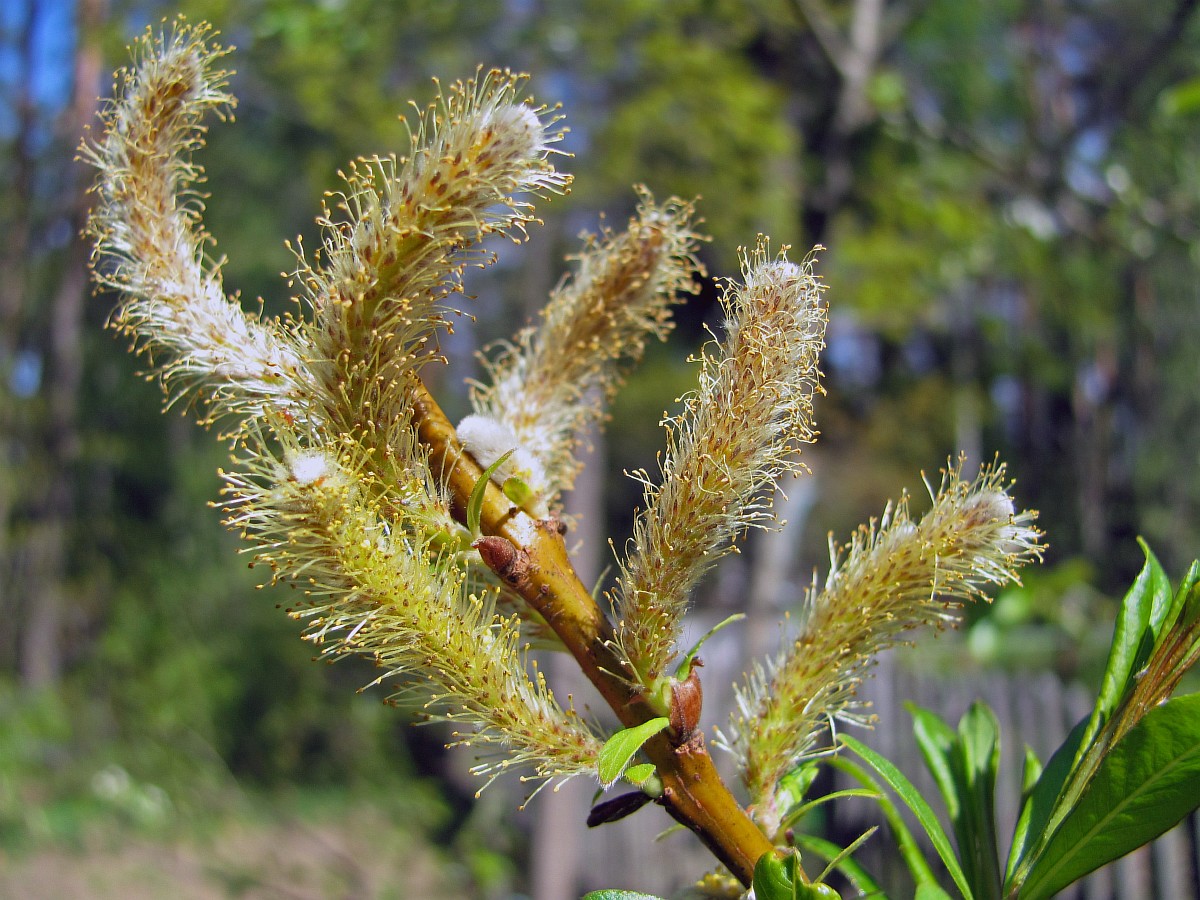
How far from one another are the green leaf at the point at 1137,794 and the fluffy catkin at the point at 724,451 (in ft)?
1.22

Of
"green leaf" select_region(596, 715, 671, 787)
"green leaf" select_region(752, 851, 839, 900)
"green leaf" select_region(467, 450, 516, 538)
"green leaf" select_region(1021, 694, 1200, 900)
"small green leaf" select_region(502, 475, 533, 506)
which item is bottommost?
"green leaf" select_region(752, 851, 839, 900)

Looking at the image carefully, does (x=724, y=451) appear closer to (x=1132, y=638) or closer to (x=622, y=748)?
(x=622, y=748)

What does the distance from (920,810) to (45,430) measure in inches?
470

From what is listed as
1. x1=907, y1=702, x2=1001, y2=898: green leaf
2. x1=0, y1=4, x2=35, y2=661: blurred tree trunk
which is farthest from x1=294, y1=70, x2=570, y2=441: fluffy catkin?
x1=0, y1=4, x2=35, y2=661: blurred tree trunk

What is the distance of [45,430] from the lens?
1084 cm

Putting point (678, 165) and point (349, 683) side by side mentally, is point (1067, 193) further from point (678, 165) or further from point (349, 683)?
point (349, 683)

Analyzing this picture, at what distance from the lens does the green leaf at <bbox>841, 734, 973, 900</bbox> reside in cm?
88

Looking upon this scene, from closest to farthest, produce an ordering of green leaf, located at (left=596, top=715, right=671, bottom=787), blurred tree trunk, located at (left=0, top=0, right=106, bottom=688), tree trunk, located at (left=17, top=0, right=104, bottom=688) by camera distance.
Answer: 1. green leaf, located at (left=596, top=715, right=671, bottom=787)
2. blurred tree trunk, located at (left=0, top=0, right=106, bottom=688)
3. tree trunk, located at (left=17, top=0, right=104, bottom=688)

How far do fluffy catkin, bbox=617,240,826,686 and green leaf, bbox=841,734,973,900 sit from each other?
0.76 ft

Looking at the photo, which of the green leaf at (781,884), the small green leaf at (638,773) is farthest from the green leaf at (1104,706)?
the small green leaf at (638,773)

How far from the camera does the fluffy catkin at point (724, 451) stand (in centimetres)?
85

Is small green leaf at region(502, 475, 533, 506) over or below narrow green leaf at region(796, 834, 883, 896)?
over

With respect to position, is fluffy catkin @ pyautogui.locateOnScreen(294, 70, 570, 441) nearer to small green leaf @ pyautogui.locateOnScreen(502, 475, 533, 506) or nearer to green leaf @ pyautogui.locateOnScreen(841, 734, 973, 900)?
small green leaf @ pyautogui.locateOnScreen(502, 475, 533, 506)

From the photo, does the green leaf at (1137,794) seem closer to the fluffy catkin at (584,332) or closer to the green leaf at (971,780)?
the green leaf at (971,780)
